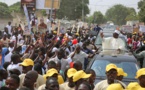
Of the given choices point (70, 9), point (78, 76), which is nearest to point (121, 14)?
point (70, 9)

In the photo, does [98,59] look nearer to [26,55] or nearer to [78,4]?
[26,55]

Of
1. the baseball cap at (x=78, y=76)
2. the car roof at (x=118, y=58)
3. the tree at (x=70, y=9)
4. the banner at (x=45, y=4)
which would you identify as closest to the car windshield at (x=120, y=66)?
the car roof at (x=118, y=58)

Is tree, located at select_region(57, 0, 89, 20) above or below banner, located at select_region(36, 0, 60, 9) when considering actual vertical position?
below

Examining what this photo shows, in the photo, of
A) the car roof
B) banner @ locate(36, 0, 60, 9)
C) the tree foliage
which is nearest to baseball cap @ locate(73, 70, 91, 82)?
the car roof

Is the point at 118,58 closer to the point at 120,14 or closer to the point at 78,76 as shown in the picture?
the point at 78,76

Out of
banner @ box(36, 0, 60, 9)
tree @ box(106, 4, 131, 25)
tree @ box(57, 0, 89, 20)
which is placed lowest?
tree @ box(106, 4, 131, 25)

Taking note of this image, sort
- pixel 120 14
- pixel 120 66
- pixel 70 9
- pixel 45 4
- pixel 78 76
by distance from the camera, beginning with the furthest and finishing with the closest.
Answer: pixel 120 14, pixel 70 9, pixel 45 4, pixel 120 66, pixel 78 76

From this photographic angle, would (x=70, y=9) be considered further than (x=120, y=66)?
Yes

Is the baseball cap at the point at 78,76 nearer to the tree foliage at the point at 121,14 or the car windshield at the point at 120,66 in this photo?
the car windshield at the point at 120,66

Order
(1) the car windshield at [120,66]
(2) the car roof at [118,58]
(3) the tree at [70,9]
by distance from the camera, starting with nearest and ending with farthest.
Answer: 1. (1) the car windshield at [120,66]
2. (2) the car roof at [118,58]
3. (3) the tree at [70,9]

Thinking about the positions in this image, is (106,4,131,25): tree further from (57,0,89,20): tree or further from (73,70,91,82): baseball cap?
(73,70,91,82): baseball cap

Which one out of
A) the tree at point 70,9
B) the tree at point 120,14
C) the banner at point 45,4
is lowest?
the tree at point 120,14

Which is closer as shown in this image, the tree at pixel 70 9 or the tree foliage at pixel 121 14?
the tree at pixel 70 9

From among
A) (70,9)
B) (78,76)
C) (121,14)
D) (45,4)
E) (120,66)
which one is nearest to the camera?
(78,76)
